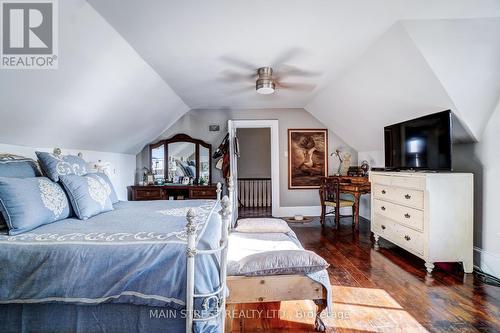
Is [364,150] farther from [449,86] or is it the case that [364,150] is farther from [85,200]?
[85,200]

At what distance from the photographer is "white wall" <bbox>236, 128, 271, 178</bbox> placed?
23.3ft

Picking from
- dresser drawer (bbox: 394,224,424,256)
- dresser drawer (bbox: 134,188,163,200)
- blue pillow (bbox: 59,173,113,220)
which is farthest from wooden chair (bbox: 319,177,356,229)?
blue pillow (bbox: 59,173,113,220)

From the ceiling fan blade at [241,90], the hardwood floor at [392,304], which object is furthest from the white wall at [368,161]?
the ceiling fan blade at [241,90]

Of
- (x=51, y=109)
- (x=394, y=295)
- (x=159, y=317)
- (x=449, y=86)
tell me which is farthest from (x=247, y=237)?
(x=449, y=86)

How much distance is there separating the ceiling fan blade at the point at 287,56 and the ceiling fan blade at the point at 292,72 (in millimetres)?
105

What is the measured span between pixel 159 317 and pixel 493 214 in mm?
3160

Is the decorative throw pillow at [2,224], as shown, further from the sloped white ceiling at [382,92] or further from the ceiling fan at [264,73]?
the sloped white ceiling at [382,92]

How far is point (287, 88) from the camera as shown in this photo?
12.3 ft

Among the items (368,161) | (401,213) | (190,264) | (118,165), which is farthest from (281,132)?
(190,264)

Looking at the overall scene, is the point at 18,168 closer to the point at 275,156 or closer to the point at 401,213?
the point at 401,213

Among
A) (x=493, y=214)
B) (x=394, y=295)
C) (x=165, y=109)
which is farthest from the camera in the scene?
(x=165, y=109)

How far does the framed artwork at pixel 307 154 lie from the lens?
Answer: 5.08 meters

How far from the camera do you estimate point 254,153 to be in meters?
7.15

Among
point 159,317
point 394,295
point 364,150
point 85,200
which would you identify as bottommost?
point 394,295
